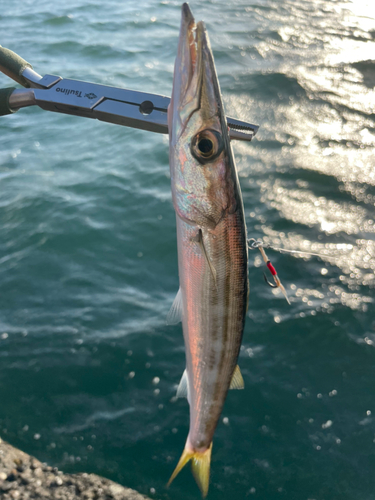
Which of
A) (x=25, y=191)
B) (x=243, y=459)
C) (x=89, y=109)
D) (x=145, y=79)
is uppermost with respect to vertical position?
(x=89, y=109)

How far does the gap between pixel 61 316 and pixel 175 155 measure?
353 cm

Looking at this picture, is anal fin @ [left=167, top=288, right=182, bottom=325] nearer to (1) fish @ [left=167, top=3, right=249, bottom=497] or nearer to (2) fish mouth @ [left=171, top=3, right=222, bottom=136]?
(1) fish @ [left=167, top=3, right=249, bottom=497]

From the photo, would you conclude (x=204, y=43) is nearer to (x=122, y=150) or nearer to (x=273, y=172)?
(x=273, y=172)

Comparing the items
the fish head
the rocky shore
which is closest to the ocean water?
the rocky shore

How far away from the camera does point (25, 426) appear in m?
3.77

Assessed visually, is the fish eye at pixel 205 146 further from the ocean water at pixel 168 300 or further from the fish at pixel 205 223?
the ocean water at pixel 168 300

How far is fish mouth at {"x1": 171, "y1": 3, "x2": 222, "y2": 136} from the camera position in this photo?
1661mm

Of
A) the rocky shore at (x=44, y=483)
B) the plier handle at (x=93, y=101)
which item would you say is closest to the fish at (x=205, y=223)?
the plier handle at (x=93, y=101)

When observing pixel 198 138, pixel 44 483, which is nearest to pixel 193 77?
pixel 198 138

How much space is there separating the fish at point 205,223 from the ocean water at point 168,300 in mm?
1891

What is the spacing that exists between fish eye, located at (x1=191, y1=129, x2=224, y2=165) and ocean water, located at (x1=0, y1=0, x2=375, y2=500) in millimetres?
2862

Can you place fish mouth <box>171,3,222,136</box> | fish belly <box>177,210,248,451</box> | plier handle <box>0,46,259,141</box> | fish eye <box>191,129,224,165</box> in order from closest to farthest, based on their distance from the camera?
fish mouth <box>171,3,222,136</box> → fish eye <box>191,129,224,165</box> → fish belly <box>177,210,248,451</box> → plier handle <box>0,46,259,141</box>

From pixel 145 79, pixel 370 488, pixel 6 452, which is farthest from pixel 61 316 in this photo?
pixel 145 79

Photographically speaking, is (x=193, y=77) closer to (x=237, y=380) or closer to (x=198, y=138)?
(x=198, y=138)
